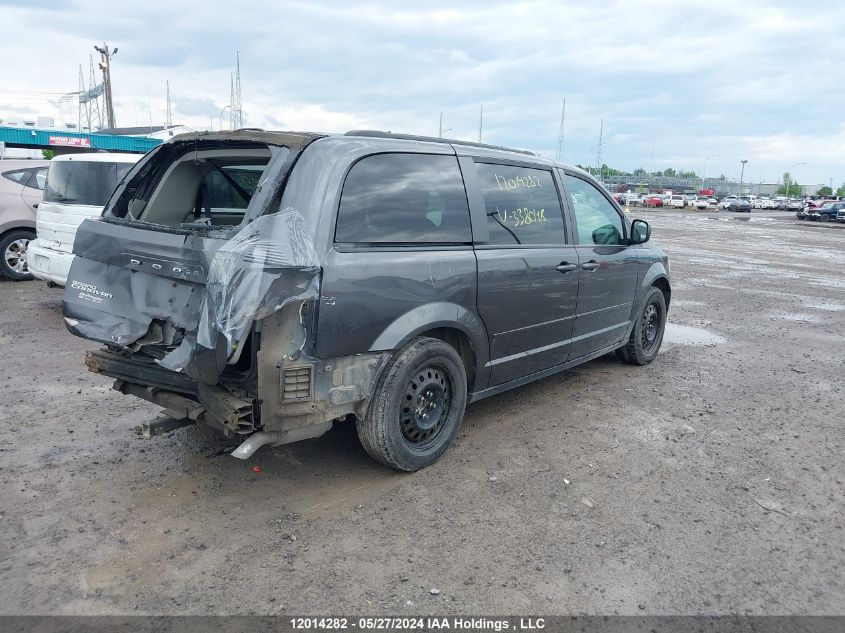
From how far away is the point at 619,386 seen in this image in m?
5.93

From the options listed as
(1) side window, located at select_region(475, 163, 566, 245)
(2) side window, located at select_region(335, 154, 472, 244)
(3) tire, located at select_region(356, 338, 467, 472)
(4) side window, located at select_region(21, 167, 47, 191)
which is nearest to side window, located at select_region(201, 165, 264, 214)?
(2) side window, located at select_region(335, 154, 472, 244)

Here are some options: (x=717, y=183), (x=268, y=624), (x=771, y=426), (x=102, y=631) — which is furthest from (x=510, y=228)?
(x=717, y=183)

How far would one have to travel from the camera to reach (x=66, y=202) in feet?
26.3

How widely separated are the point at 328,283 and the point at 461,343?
1246 mm

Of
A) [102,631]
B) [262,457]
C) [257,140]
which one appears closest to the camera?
[102,631]

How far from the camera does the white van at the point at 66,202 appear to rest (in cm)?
781

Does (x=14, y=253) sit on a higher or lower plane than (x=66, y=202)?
lower

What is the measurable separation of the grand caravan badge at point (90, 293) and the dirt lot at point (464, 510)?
1.03 m

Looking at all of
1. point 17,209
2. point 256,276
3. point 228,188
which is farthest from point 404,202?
point 17,209

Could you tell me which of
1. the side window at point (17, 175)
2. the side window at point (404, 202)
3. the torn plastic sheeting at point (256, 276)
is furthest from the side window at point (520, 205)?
the side window at point (17, 175)

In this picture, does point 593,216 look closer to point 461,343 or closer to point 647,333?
point 647,333

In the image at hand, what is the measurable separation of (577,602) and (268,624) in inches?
52.5

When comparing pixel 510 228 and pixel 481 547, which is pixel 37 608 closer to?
pixel 481 547

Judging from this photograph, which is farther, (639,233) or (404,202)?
(639,233)
